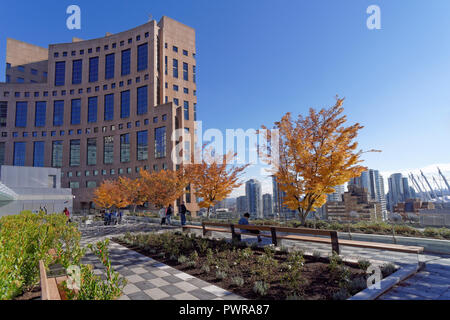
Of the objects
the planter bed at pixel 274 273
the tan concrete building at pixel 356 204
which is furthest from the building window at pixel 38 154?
the tan concrete building at pixel 356 204

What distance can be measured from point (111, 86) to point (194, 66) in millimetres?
17791

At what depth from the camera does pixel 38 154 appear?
180ft

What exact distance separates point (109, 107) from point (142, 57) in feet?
40.9

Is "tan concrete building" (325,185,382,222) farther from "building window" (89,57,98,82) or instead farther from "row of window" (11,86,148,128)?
"building window" (89,57,98,82)

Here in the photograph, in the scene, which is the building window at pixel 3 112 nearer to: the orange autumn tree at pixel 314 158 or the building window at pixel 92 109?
the building window at pixel 92 109

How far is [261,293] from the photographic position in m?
4.98

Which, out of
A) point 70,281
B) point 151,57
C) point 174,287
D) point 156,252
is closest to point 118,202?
point 156,252

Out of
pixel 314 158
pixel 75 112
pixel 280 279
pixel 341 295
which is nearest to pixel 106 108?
pixel 75 112

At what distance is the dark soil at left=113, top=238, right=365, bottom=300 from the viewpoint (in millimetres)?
4961

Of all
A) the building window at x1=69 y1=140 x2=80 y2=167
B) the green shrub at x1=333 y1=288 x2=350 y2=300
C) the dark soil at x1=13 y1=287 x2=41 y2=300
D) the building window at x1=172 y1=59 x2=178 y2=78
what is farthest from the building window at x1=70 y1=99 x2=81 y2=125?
the green shrub at x1=333 y1=288 x2=350 y2=300

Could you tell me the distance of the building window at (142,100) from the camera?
47975 mm

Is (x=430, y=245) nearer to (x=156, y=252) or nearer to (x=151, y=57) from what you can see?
(x=156, y=252)

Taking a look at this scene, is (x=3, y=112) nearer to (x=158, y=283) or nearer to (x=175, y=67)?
(x=175, y=67)

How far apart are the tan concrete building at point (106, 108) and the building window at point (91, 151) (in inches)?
8.2
